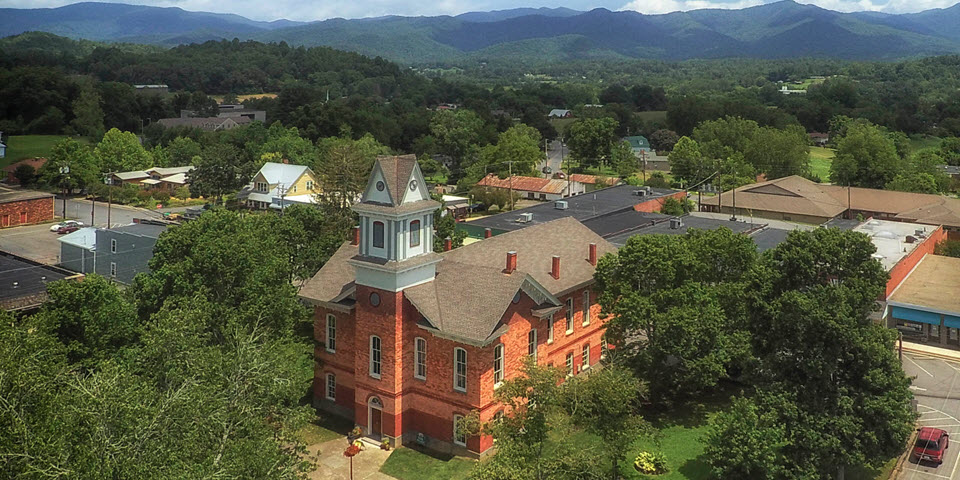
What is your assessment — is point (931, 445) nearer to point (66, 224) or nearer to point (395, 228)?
point (395, 228)

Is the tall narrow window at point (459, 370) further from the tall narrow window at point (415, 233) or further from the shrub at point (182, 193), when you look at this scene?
the shrub at point (182, 193)

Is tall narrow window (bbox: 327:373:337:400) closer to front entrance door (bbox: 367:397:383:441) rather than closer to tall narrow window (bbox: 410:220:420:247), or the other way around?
front entrance door (bbox: 367:397:383:441)

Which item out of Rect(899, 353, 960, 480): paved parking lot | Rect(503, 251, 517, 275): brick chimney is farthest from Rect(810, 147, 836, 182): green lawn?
Rect(503, 251, 517, 275): brick chimney

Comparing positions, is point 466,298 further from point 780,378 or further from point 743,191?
point 743,191

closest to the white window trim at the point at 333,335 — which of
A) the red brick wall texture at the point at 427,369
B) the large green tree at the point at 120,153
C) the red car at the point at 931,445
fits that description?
the red brick wall texture at the point at 427,369

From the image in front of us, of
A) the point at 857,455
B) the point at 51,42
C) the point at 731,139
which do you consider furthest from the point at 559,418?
the point at 51,42
